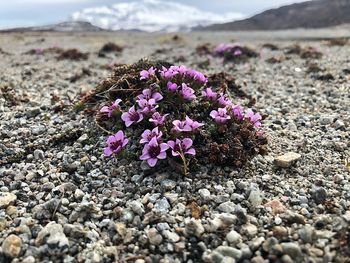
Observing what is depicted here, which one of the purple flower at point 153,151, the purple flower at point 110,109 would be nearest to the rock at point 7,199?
the purple flower at point 153,151

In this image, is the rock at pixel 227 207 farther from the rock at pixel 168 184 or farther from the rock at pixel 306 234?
the rock at pixel 306 234

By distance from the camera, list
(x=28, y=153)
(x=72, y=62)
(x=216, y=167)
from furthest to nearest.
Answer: (x=72, y=62) → (x=28, y=153) → (x=216, y=167)

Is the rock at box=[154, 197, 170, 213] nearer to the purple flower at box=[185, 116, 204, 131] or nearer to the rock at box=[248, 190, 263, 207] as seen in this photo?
the rock at box=[248, 190, 263, 207]

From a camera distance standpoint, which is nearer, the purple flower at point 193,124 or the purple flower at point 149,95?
the purple flower at point 193,124

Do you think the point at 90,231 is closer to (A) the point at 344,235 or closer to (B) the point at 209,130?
(B) the point at 209,130

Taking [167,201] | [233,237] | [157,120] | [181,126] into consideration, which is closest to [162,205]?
[167,201]

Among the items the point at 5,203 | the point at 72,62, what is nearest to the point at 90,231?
the point at 5,203

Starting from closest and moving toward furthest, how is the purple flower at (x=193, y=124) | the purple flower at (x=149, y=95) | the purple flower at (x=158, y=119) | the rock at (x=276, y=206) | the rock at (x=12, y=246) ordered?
the rock at (x=12, y=246)
the rock at (x=276, y=206)
the purple flower at (x=193, y=124)
the purple flower at (x=158, y=119)
the purple flower at (x=149, y=95)
